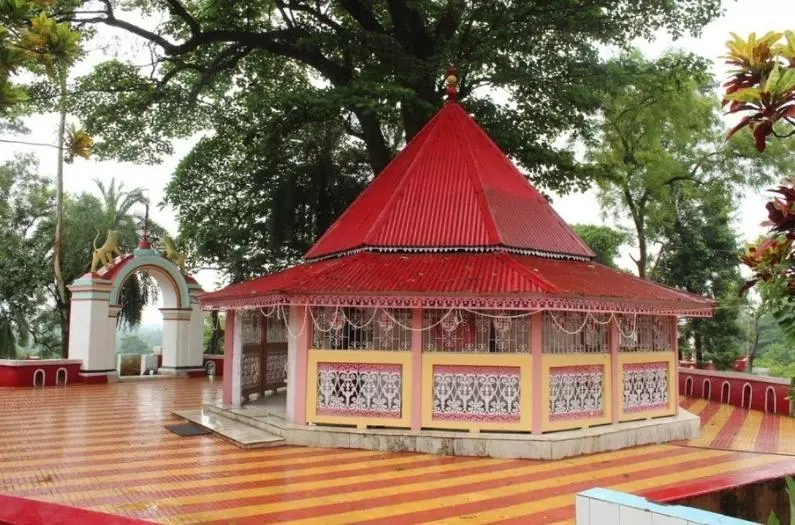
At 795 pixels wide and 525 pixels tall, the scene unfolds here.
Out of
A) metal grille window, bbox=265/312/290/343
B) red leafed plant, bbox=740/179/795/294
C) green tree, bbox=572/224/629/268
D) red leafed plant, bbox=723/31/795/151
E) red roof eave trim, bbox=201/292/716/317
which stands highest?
green tree, bbox=572/224/629/268

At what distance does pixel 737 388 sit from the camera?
15750mm

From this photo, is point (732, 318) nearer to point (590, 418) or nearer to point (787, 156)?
point (787, 156)

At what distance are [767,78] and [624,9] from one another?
14.7 m

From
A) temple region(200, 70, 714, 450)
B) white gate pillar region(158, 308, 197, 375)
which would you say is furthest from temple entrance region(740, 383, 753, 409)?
white gate pillar region(158, 308, 197, 375)

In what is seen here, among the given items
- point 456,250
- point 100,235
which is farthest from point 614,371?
point 100,235

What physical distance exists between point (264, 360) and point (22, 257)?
16251mm

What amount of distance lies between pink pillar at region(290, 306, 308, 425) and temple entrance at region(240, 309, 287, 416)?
5.78 feet

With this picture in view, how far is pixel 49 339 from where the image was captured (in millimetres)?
29375

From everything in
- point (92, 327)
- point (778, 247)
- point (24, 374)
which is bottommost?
point (24, 374)

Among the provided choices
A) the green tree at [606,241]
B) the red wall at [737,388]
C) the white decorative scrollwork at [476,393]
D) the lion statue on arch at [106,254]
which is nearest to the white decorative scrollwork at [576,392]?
the white decorative scrollwork at [476,393]

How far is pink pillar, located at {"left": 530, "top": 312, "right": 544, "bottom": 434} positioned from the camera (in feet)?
30.6

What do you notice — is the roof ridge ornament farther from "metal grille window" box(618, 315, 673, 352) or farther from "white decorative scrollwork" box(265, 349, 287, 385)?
"white decorative scrollwork" box(265, 349, 287, 385)

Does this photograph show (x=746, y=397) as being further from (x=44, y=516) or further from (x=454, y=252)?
(x=44, y=516)

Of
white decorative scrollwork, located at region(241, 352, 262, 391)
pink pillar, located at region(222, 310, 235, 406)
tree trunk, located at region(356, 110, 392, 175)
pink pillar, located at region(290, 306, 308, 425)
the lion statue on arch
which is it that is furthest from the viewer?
the lion statue on arch
